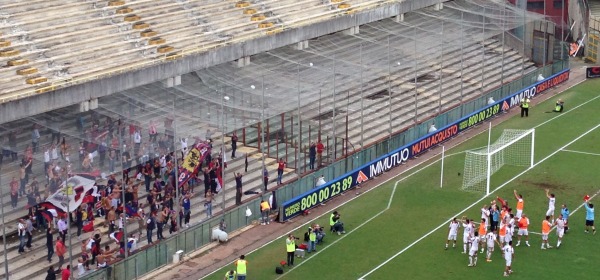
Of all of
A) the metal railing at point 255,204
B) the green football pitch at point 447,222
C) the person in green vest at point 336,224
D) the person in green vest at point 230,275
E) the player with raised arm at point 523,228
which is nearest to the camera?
the person in green vest at point 230,275

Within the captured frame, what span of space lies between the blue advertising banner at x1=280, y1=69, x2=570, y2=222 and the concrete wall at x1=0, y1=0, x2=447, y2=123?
7.66 metres

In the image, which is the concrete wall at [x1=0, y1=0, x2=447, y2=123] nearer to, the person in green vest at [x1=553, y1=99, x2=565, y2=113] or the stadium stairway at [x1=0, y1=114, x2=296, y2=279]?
the stadium stairway at [x1=0, y1=114, x2=296, y2=279]

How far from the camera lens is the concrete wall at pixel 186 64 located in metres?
47.2

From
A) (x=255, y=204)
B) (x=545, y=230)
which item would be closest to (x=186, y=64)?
Answer: (x=255, y=204)

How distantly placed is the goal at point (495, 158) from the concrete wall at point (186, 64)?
10457mm

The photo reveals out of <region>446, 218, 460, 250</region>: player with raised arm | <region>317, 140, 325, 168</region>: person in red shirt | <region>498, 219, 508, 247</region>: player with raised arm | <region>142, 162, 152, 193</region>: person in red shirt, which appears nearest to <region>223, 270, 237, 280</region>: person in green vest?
<region>142, 162, 152, 193</region>: person in red shirt

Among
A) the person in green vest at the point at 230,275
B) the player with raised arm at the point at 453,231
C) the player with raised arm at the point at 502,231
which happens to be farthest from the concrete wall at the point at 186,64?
the player with raised arm at the point at 502,231

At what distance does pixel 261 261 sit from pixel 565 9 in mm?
44849

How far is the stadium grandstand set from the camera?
45.6 meters

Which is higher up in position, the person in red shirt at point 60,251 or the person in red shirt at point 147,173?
the person in red shirt at point 147,173

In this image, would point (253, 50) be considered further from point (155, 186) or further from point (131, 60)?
point (155, 186)

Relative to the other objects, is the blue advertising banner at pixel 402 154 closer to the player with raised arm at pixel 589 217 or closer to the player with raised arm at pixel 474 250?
the player with raised arm at pixel 474 250

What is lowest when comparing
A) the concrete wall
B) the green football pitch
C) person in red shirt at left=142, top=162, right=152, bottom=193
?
the green football pitch

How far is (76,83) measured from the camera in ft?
161
